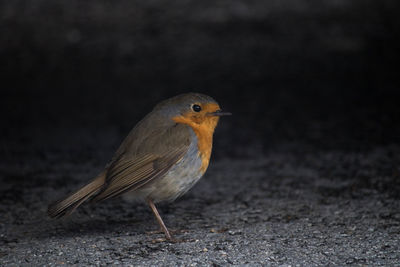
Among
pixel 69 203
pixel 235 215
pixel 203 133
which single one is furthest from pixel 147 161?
pixel 235 215

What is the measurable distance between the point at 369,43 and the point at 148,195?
5253 millimetres

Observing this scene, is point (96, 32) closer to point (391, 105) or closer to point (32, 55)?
point (32, 55)

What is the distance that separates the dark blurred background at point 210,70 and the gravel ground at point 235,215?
316 millimetres

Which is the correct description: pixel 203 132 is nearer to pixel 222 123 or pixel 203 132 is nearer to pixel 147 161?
pixel 147 161

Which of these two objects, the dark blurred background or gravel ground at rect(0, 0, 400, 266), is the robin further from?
the dark blurred background

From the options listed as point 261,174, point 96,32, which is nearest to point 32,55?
point 96,32

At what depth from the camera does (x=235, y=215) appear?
13.9ft

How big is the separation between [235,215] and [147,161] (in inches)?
32.8

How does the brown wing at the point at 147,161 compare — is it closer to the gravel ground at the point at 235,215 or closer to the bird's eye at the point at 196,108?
the bird's eye at the point at 196,108

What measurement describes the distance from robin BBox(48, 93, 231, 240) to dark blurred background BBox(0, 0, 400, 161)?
5.61 ft

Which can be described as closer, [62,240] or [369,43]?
[62,240]

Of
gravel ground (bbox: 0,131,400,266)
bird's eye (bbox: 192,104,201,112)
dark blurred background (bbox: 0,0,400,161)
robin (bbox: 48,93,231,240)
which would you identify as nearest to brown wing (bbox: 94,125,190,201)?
robin (bbox: 48,93,231,240)

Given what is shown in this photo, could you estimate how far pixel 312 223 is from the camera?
3.97 m

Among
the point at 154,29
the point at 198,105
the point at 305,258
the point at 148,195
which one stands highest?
the point at 154,29
